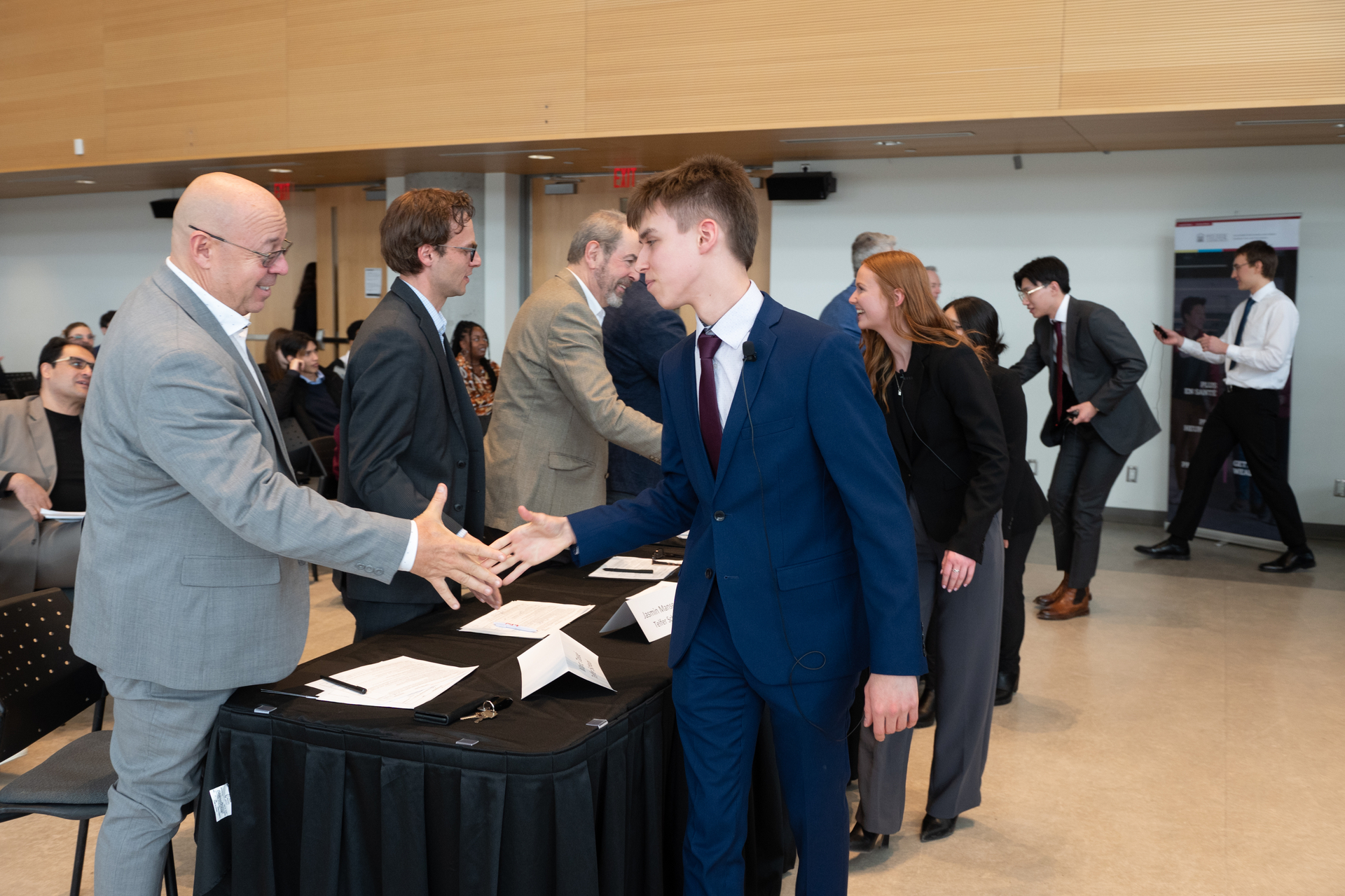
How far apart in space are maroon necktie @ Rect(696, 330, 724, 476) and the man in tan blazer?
4.22 feet

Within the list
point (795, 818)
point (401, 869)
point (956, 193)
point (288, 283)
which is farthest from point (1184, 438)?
point (288, 283)

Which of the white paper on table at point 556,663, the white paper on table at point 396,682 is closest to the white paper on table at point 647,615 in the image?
the white paper on table at point 556,663

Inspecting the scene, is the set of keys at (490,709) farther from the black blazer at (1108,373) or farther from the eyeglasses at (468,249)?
the black blazer at (1108,373)

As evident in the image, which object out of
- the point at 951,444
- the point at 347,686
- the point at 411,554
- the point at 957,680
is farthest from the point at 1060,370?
the point at 347,686

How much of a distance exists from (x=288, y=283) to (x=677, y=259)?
9158mm

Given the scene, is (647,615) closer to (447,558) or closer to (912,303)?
(447,558)

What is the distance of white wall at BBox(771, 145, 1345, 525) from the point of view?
664 cm

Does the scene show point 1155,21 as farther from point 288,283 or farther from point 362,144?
point 288,283

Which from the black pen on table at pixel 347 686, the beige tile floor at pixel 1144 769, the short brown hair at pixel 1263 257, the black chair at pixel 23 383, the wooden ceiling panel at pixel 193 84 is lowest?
the beige tile floor at pixel 1144 769

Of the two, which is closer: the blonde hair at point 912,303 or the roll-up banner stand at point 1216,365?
the blonde hair at point 912,303

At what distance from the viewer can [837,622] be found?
1757mm

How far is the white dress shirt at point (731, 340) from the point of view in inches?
70.0

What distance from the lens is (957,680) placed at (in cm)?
279

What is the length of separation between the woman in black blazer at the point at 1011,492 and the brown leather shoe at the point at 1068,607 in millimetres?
1132
